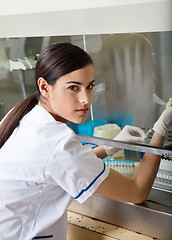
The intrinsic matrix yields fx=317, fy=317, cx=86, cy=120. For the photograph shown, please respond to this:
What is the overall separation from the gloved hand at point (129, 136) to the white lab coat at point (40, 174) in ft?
1.16

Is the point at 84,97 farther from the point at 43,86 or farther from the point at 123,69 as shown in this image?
the point at 123,69

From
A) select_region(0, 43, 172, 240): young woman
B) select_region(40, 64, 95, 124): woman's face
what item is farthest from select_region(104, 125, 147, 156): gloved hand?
select_region(40, 64, 95, 124): woman's face

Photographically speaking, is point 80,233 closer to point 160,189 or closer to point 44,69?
point 160,189

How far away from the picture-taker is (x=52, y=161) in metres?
0.88

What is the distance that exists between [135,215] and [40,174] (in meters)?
0.64

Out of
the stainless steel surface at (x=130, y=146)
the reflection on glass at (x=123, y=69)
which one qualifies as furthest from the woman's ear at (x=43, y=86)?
the reflection on glass at (x=123, y=69)

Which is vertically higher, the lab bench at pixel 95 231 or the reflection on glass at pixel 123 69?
the reflection on glass at pixel 123 69

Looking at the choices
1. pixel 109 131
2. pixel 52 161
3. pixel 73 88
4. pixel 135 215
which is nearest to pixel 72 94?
pixel 73 88

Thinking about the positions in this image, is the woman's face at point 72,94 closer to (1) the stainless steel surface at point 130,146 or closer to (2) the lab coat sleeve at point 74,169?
(2) the lab coat sleeve at point 74,169

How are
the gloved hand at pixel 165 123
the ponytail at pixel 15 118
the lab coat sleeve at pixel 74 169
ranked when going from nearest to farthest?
the lab coat sleeve at pixel 74 169, the ponytail at pixel 15 118, the gloved hand at pixel 165 123

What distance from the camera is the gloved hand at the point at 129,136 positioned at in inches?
49.6

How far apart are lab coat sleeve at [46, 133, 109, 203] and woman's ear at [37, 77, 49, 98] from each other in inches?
6.5

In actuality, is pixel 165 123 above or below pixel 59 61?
below

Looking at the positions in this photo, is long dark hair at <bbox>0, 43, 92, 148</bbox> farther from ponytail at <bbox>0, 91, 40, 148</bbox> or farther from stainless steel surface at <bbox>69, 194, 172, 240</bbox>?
stainless steel surface at <bbox>69, 194, 172, 240</bbox>
